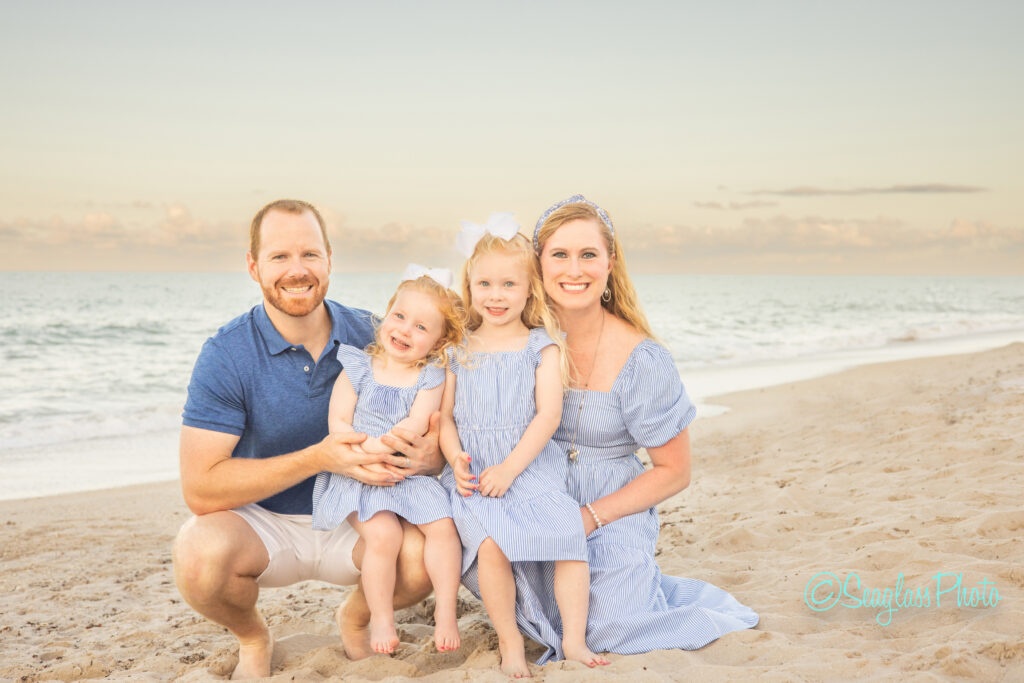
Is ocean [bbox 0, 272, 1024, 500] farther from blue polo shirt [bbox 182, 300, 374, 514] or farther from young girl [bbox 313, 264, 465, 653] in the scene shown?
young girl [bbox 313, 264, 465, 653]

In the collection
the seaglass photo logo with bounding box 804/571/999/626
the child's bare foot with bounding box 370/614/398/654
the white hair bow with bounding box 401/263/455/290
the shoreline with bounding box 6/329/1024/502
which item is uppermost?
the white hair bow with bounding box 401/263/455/290

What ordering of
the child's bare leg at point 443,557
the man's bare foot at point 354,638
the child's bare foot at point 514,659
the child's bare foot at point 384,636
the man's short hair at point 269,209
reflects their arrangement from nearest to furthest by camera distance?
1. the child's bare foot at point 514,659
2. the child's bare foot at point 384,636
3. the child's bare leg at point 443,557
4. the man's bare foot at point 354,638
5. the man's short hair at point 269,209

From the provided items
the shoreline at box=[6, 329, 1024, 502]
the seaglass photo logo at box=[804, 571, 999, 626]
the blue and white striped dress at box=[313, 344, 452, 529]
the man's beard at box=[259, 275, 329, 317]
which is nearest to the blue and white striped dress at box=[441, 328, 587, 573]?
the blue and white striped dress at box=[313, 344, 452, 529]

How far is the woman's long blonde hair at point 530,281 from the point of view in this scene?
3.20 metres

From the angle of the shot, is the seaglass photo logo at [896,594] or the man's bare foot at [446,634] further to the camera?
the seaglass photo logo at [896,594]

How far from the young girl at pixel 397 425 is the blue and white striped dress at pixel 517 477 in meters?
0.10

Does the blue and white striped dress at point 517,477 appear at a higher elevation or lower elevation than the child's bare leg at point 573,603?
higher

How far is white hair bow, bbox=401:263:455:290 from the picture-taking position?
338cm

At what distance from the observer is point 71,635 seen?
3699 millimetres

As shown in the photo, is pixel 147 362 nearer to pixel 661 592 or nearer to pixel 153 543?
pixel 153 543

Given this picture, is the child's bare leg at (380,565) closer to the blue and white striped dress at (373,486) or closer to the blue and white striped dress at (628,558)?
the blue and white striped dress at (373,486)

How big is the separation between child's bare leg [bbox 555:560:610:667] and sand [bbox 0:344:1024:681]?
12 cm

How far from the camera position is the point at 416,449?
3.09 m

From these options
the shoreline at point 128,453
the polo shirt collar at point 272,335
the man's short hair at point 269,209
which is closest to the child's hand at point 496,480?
the polo shirt collar at point 272,335
